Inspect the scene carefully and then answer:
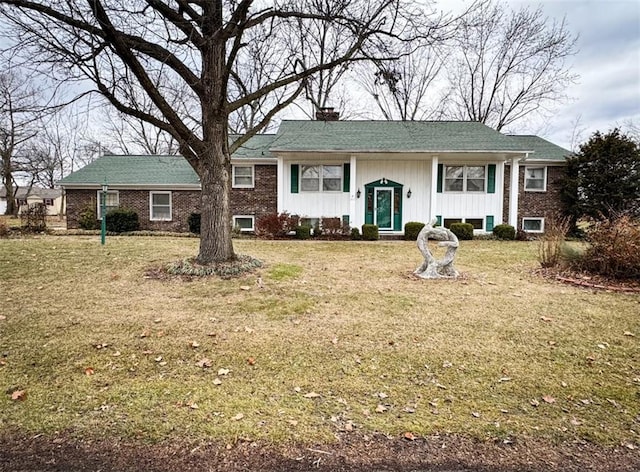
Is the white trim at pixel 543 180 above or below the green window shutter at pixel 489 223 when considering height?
above

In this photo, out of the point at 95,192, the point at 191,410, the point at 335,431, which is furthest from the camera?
the point at 95,192

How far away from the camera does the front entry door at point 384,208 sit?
54.1 feet

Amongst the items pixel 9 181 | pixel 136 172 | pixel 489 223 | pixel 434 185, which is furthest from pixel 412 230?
pixel 9 181

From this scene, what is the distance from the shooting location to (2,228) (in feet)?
45.5

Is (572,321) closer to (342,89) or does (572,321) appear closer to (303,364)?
(303,364)

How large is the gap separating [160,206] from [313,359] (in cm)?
→ 1662

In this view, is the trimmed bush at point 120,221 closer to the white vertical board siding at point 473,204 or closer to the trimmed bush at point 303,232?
the trimmed bush at point 303,232

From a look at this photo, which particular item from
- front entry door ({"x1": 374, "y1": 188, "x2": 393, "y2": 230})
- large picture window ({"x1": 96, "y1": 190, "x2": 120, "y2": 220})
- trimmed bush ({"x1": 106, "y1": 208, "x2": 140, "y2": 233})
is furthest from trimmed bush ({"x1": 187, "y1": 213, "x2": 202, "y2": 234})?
front entry door ({"x1": 374, "y1": 188, "x2": 393, "y2": 230})

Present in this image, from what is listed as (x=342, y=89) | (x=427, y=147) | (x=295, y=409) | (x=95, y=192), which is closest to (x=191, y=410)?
(x=295, y=409)

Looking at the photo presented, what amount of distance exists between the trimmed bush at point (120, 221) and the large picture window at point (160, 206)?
3.83 feet

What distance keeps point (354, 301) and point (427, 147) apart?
11.5 meters

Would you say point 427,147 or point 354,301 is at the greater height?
point 427,147

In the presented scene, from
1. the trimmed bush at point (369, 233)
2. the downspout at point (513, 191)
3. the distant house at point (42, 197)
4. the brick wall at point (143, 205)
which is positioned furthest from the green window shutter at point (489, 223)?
the distant house at point (42, 197)

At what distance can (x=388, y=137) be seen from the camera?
54.5ft
